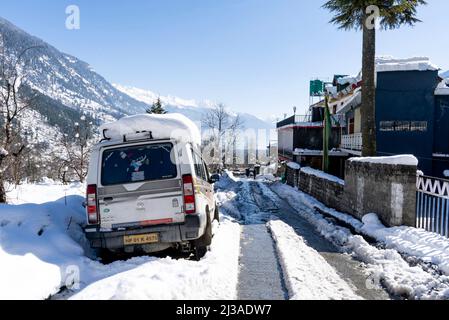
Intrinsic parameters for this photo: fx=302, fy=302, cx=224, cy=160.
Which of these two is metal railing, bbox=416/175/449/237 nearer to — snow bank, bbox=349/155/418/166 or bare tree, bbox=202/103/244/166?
snow bank, bbox=349/155/418/166

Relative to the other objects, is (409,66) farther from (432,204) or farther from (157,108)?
(157,108)

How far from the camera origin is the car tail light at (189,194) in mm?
5105

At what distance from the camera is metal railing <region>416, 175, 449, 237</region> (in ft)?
22.6

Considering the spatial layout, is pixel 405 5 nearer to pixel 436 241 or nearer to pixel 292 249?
pixel 436 241

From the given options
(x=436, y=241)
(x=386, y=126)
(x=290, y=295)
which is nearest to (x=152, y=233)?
(x=290, y=295)

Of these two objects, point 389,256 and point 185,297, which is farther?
point 389,256

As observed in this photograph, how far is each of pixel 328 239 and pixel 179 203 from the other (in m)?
4.68

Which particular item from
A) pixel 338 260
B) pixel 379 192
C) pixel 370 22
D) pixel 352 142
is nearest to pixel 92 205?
pixel 338 260

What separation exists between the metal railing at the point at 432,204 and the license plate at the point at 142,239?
632 centimetres

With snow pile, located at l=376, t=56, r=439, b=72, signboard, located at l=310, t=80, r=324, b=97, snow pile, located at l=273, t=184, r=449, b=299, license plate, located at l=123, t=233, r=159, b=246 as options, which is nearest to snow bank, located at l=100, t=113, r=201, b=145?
license plate, located at l=123, t=233, r=159, b=246

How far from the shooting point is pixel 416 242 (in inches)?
261

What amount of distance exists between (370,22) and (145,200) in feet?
42.5

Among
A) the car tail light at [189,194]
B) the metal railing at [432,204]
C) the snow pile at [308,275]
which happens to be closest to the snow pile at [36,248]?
the car tail light at [189,194]

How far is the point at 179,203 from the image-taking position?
202 inches
